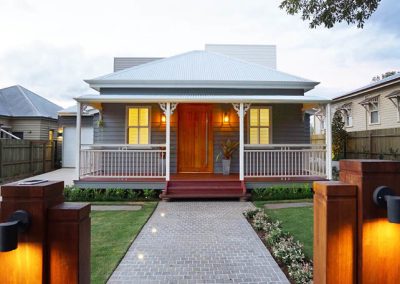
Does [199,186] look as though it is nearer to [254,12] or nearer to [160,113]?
[160,113]

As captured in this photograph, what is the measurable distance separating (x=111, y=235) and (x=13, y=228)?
14.5 ft

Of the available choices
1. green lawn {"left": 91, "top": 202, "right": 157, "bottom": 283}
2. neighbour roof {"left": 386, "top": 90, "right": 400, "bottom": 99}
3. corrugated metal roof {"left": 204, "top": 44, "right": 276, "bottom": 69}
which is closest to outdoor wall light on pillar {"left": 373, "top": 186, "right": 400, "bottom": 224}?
green lawn {"left": 91, "top": 202, "right": 157, "bottom": 283}

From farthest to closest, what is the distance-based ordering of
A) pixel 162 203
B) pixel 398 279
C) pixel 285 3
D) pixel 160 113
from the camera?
pixel 160 113 < pixel 162 203 < pixel 285 3 < pixel 398 279

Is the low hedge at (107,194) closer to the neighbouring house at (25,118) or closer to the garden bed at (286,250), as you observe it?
the garden bed at (286,250)

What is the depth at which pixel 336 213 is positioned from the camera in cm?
174

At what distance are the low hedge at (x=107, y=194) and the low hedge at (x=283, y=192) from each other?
320 cm

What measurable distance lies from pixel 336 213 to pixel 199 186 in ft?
A: 24.4

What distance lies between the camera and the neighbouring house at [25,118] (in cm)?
1952

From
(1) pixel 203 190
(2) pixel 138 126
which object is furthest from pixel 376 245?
(2) pixel 138 126

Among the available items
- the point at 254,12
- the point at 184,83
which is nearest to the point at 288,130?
the point at 184,83

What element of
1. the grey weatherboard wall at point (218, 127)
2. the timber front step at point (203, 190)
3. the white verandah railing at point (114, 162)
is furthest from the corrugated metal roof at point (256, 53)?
the timber front step at point (203, 190)

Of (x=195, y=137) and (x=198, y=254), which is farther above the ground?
(x=195, y=137)

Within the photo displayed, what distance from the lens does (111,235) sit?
5539mm

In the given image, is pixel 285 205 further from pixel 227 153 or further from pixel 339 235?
pixel 339 235
